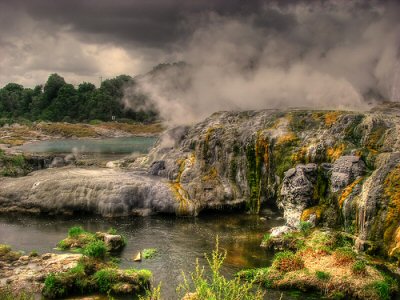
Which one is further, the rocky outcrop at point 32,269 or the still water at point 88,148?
the still water at point 88,148

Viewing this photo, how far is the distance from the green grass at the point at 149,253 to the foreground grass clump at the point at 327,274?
647cm

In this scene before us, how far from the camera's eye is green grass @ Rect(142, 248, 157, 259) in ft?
96.4

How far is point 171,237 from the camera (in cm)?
3362

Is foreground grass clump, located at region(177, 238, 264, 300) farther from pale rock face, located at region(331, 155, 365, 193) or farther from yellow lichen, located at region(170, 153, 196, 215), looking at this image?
yellow lichen, located at region(170, 153, 196, 215)

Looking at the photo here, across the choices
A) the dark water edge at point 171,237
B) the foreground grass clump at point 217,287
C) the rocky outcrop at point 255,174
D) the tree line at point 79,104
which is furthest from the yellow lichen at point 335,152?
the tree line at point 79,104

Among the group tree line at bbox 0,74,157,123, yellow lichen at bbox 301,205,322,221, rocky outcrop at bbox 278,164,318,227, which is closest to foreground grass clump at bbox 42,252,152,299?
yellow lichen at bbox 301,205,322,221

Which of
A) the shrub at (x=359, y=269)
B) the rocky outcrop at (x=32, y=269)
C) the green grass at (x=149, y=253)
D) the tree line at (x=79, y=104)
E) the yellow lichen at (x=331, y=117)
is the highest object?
the tree line at (x=79, y=104)

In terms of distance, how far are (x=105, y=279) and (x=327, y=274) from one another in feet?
36.3

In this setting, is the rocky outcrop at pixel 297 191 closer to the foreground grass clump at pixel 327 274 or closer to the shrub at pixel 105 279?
the foreground grass clump at pixel 327 274

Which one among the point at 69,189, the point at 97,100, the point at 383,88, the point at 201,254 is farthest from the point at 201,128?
the point at 97,100

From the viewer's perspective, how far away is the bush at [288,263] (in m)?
25.4

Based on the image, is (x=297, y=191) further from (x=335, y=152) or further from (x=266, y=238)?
(x=266, y=238)

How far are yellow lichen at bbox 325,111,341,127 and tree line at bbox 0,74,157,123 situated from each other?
367 feet

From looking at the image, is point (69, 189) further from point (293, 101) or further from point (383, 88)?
point (383, 88)
